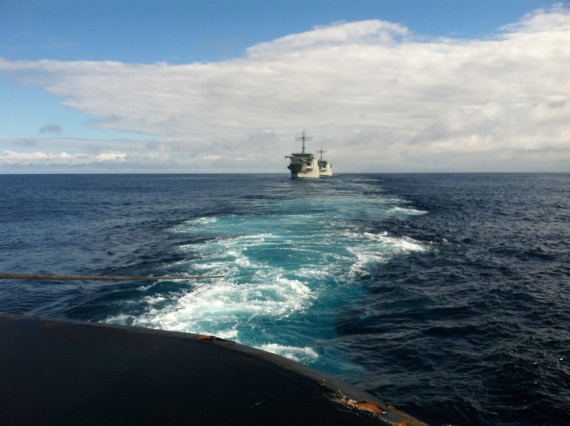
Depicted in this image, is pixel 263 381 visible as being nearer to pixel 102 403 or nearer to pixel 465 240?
pixel 102 403

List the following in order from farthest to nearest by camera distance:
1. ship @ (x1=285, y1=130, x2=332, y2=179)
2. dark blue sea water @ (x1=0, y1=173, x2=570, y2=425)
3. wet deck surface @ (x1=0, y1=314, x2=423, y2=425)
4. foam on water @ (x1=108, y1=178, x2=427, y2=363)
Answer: ship @ (x1=285, y1=130, x2=332, y2=179) → foam on water @ (x1=108, y1=178, x2=427, y2=363) → dark blue sea water @ (x1=0, y1=173, x2=570, y2=425) → wet deck surface @ (x1=0, y1=314, x2=423, y2=425)

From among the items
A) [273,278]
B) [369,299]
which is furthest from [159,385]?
[273,278]

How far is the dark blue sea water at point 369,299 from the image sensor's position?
12.0m

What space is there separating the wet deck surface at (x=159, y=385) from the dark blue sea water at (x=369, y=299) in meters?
4.75

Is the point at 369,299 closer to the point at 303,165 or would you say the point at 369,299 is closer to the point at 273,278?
the point at 273,278

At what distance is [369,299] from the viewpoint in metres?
19.1

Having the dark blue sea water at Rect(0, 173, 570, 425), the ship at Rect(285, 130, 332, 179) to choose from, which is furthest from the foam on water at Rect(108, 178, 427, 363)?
the ship at Rect(285, 130, 332, 179)

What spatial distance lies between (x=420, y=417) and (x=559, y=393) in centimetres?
476

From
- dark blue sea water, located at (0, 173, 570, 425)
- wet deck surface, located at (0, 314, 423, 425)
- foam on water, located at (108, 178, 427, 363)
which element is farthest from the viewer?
foam on water, located at (108, 178, 427, 363)

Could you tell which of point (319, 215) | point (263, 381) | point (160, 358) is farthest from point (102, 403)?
point (319, 215)

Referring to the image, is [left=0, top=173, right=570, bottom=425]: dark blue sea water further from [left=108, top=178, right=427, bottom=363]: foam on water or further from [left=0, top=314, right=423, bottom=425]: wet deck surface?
[left=0, top=314, right=423, bottom=425]: wet deck surface

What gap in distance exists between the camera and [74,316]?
17125 mm

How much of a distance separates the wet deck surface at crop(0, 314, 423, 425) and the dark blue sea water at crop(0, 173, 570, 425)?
15.6 ft

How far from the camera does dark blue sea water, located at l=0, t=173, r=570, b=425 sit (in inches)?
472
